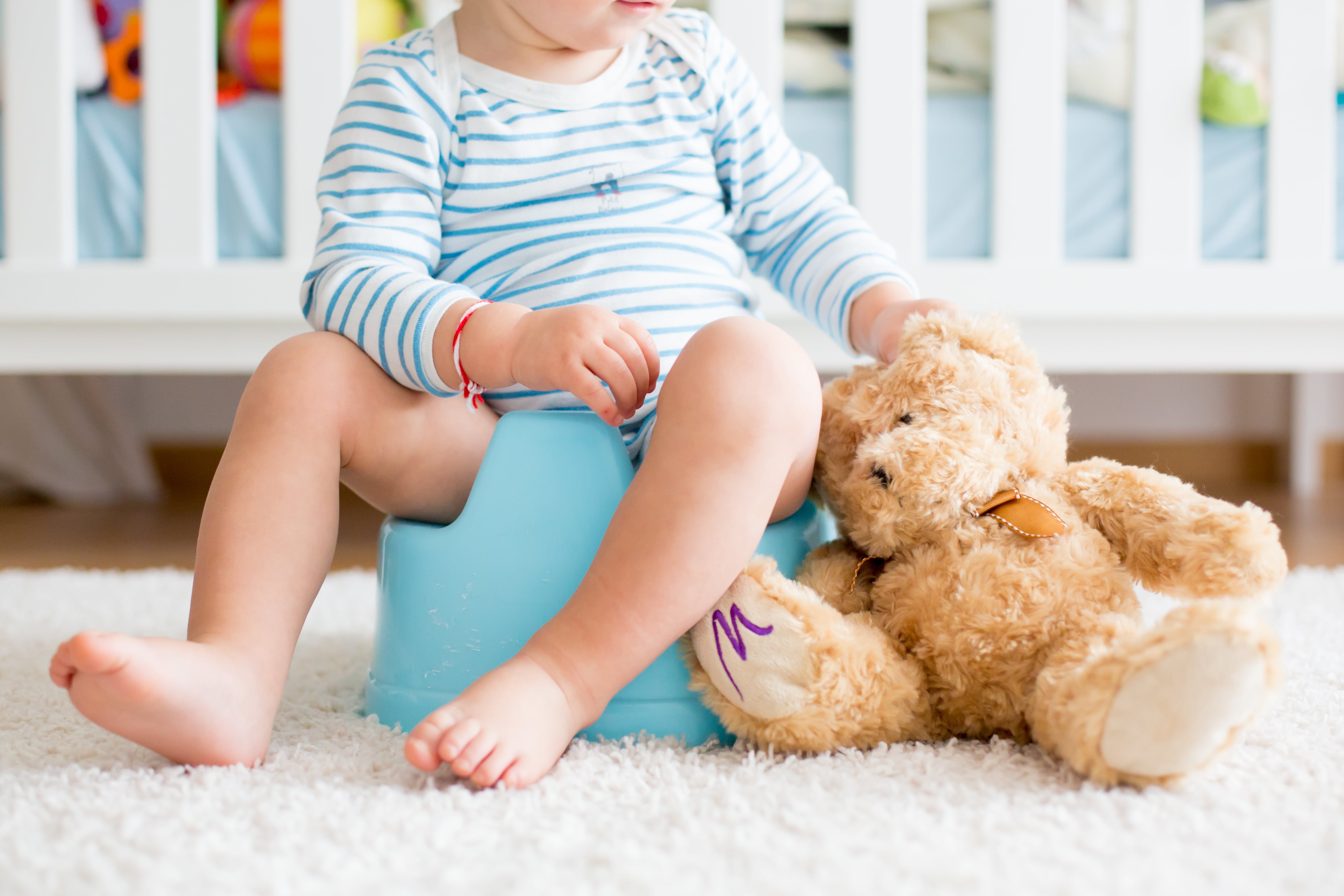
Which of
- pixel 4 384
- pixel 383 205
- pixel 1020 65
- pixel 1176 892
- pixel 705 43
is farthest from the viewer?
pixel 4 384

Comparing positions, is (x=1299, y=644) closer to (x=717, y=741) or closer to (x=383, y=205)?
(x=717, y=741)

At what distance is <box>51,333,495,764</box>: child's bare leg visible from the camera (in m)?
0.46

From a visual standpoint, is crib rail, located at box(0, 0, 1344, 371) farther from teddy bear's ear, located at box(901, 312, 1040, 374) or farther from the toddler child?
teddy bear's ear, located at box(901, 312, 1040, 374)

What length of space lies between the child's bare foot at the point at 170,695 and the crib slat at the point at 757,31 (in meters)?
0.85

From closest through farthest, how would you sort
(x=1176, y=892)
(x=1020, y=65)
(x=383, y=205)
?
(x=1176, y=892) → (x=383, y=205) → (x=1020, y=65)

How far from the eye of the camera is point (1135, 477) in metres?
0.55

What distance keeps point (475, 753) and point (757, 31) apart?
0.91m

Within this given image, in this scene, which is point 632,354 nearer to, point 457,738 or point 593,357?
point 593,357

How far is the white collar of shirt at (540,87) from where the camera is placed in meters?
0.72

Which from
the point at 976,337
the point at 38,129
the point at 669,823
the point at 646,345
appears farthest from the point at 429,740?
the point at 38,129

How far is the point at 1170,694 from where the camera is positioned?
41 cm

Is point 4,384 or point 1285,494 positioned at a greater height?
point 4,384

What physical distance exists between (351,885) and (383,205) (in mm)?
454

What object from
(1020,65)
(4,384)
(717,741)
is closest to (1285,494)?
Answer: (1020,65)
